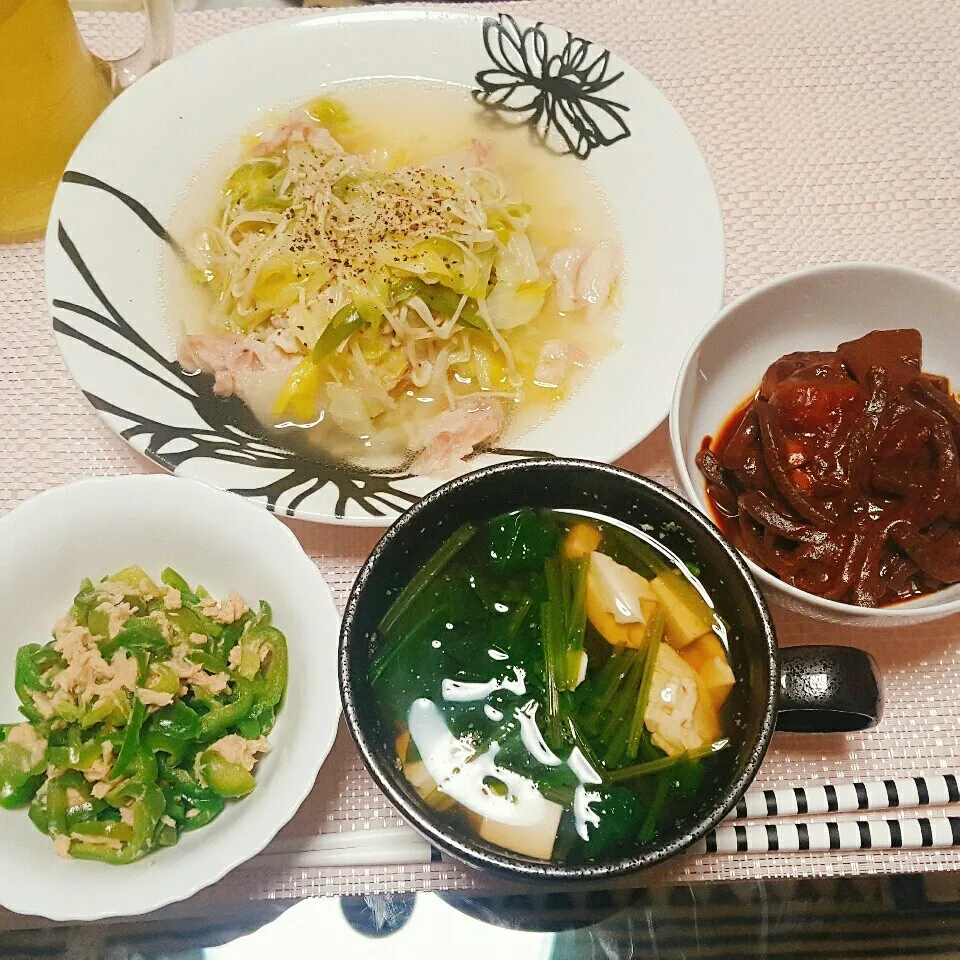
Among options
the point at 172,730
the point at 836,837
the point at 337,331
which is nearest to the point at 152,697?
the point at 172,730

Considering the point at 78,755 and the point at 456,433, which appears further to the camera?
the point at 456,433

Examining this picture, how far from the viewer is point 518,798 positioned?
1.18 m

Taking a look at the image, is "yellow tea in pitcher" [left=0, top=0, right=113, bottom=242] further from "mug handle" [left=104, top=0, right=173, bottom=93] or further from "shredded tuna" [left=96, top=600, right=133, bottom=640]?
"shredded tuna" [left=96, top=600, right=133, bottom=640]

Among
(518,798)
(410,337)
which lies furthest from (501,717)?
(410,337)

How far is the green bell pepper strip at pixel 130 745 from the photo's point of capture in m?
1.17

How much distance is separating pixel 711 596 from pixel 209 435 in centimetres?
96

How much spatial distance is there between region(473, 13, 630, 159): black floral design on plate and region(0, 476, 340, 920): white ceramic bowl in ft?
4.03

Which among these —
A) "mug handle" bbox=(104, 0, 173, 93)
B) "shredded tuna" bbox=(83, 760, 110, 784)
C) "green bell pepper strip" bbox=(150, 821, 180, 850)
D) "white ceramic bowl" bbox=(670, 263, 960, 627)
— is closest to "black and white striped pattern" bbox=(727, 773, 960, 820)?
"white ceramic bowl" bbox=(670, 263, 960, 627)

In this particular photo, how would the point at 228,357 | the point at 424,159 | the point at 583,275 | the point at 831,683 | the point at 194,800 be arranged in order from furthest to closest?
1. the point at 424,159
2. the point at 583,275
3. the point at 228,357
4. the point at 194,800
5. the point at 831,683

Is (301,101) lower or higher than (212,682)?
higher

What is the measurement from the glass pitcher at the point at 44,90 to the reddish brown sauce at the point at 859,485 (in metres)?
1.59

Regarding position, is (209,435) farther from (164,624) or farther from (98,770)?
(98,770)

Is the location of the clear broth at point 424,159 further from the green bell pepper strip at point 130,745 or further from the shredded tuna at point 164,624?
the green bell pepper strip at point 130,745

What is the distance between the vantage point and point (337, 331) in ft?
5.59
